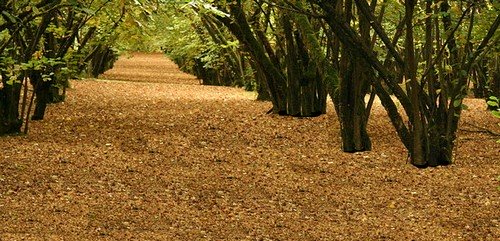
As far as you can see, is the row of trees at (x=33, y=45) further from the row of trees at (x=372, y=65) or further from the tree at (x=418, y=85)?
the tree at (x=418, y=85)

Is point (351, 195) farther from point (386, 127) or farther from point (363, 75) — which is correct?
point (386, 127)

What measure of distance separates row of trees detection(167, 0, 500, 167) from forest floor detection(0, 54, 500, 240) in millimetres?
452

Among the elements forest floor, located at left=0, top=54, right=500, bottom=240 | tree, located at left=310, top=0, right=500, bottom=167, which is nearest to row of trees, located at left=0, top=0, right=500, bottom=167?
tree, located at left=310, top=0, right=500, bottom=167

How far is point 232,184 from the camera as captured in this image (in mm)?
10539

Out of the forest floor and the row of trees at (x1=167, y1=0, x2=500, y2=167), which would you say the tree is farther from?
the forest floor

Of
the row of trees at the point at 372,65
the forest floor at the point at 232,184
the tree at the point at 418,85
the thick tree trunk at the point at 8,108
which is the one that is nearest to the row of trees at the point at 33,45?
the thick tree trunk at the point at 8,108

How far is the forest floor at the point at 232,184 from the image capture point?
27.1 feet

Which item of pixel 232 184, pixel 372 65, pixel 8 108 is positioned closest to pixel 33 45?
pixel 8 108

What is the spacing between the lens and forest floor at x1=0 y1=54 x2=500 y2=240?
8.25 m

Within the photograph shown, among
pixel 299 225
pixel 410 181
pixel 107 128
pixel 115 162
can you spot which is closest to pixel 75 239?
pixel 299 225

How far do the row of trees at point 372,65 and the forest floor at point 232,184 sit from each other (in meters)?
0.45

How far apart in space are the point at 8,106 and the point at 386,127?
6.53m

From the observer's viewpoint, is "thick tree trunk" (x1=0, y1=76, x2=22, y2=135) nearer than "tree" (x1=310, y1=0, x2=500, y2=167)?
No

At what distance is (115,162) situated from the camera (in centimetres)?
1157
